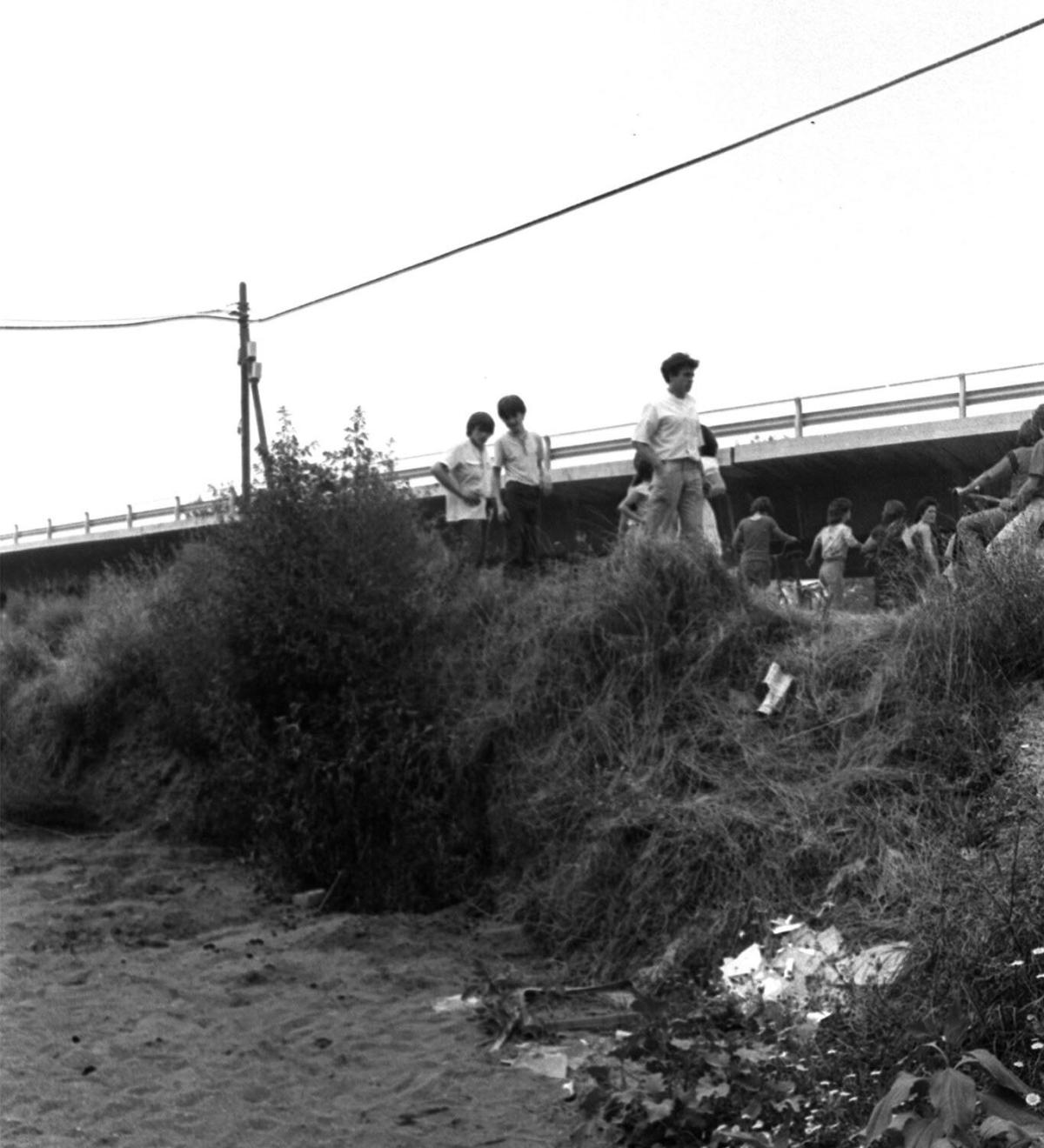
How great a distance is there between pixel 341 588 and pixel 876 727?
4394mm

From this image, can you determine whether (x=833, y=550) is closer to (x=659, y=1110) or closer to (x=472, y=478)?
(x=472, y=478)

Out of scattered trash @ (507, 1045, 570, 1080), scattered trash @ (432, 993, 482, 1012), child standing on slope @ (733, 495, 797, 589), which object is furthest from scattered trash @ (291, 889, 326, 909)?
child standing on slope @ (733, 495, 797, 589)

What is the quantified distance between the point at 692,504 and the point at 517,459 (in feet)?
5.51

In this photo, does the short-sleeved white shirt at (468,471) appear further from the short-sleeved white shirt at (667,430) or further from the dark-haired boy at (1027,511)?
the dark-haired boy at (1027,511)

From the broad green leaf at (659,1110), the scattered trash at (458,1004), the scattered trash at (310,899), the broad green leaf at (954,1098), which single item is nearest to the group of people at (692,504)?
the scattered trash at (310,899)

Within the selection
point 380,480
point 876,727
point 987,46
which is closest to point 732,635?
point 876,727

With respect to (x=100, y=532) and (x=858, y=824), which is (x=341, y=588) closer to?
(x=858, y=824)

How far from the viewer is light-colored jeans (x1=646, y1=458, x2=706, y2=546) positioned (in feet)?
40.4

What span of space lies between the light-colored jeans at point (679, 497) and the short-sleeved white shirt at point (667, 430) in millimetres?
81

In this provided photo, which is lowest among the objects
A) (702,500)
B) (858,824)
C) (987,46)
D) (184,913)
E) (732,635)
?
(184,913)

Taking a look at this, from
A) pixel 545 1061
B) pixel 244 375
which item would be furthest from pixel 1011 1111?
pixel 244 375

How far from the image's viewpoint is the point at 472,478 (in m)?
14.0

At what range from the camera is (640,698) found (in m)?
11.1

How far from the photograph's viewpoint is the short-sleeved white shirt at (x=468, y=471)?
45.8 ft
